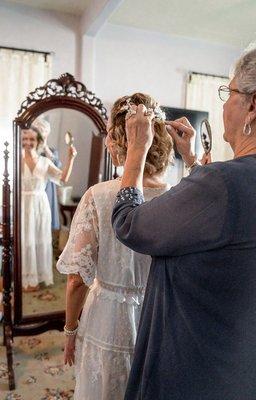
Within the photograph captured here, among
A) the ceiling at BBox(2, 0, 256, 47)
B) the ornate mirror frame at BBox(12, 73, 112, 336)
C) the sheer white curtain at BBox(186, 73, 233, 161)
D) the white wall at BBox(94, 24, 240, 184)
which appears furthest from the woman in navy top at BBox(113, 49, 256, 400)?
the sheer white curtain at BBox(186, 73, 233, 161)

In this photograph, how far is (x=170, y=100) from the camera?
3.40 metres

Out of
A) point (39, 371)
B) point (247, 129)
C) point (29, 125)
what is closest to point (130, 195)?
point (247, 129)

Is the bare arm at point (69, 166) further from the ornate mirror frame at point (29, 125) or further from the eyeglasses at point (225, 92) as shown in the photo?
the eyeglasses at point (225, 92)

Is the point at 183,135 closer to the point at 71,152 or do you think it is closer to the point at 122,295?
the point at 122,295

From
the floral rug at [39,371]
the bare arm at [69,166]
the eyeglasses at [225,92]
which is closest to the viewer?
the eyeglasses at [225,92]

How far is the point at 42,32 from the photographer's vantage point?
113 inches

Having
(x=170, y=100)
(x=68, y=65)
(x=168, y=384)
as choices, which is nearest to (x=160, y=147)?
(x=168, y=384)

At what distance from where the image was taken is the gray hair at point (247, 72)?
24.8 inches

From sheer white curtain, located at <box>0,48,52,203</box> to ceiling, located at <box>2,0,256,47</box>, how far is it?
41 cm

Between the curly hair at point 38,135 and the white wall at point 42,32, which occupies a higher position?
the white wall at point 42,32

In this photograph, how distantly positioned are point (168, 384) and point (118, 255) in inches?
14.0

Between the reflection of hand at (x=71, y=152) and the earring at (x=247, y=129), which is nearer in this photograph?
the earring at (x=247, y=129)

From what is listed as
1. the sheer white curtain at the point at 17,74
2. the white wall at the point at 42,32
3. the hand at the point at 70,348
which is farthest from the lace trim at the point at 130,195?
the white wall at the point at 42,32

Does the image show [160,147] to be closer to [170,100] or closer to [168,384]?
[168,384]
